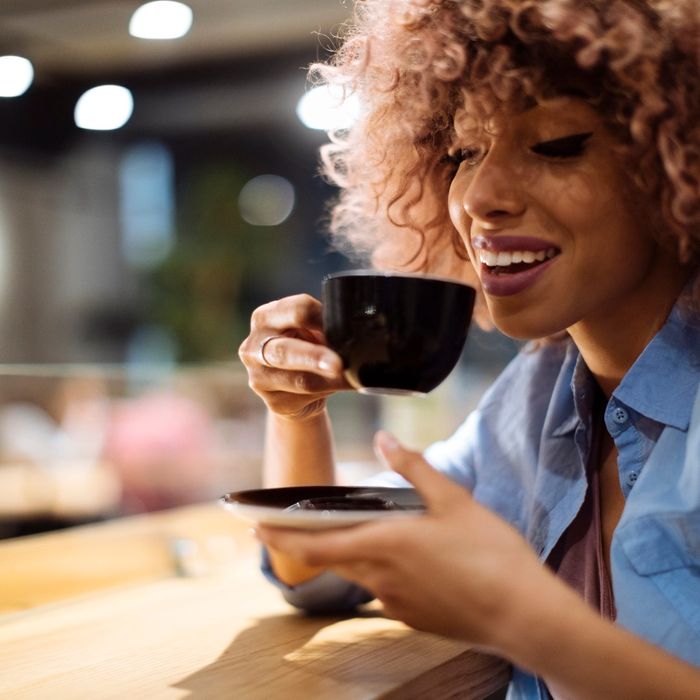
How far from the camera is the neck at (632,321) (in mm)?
1029

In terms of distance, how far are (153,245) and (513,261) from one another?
5846 mm

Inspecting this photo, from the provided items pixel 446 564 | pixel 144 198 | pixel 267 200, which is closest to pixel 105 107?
pixel 446 564

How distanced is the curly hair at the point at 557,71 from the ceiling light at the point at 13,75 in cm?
76

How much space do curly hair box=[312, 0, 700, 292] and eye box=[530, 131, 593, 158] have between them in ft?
0.12

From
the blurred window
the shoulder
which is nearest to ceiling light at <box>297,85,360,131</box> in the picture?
the shoulder

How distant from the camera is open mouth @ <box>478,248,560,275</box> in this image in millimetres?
946

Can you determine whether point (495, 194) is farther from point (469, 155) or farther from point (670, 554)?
point (670, 554)

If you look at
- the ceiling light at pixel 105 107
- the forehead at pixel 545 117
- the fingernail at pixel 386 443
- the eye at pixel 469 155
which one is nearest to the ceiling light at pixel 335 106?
the eye at pixel 469 155


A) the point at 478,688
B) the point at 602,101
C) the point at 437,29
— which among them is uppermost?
the point at 437,29

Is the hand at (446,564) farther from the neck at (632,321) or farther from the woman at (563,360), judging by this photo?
the neck at (632,321)

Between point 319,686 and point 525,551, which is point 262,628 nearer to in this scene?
point 319,686

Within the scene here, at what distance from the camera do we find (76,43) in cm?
410

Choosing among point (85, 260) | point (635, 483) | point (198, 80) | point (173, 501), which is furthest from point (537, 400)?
point (85, 260)

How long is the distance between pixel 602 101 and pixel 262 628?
0.71m
